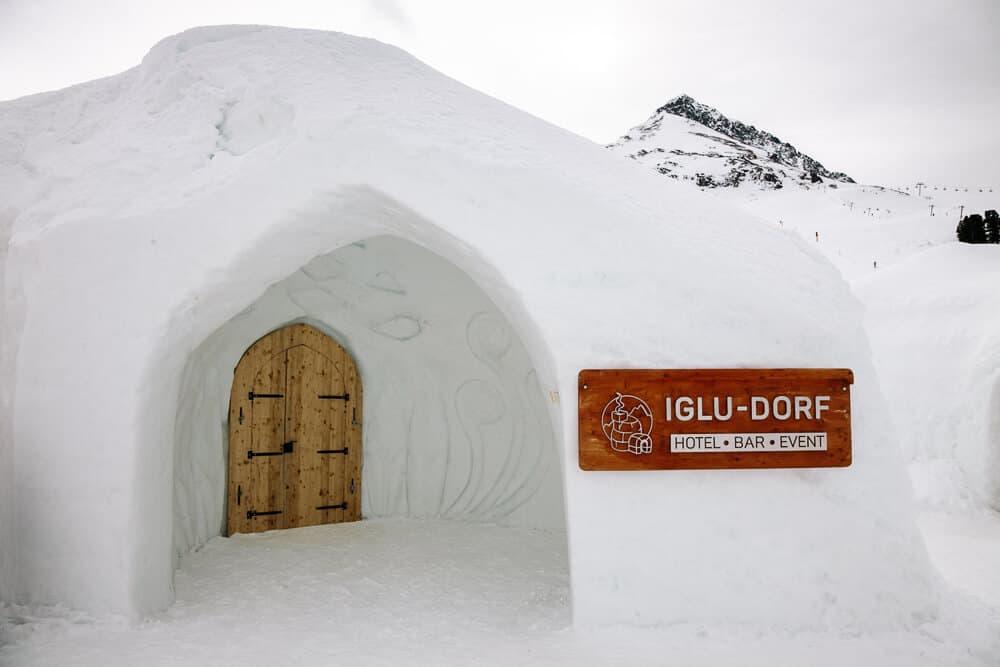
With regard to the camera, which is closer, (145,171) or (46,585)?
(46,585)

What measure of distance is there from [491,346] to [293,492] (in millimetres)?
2681

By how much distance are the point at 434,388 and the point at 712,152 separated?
56525 millimetres

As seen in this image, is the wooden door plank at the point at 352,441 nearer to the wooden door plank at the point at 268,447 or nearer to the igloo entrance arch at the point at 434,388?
the igloo entrance arch at the point at 434,388

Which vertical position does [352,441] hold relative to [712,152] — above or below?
below

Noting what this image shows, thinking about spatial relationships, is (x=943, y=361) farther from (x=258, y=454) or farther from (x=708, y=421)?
(x=258, y=454)

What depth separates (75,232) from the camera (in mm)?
4355

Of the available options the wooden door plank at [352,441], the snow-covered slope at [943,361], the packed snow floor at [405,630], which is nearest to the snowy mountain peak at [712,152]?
the snow-covered slope at [943,361]

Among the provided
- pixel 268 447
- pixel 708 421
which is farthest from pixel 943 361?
pixel 268 447

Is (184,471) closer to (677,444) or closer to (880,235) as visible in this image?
(677,444)

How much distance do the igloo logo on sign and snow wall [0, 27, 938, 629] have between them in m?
0.19

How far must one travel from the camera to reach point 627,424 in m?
3.97

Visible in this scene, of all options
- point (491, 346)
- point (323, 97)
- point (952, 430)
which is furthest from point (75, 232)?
point (952, 430)

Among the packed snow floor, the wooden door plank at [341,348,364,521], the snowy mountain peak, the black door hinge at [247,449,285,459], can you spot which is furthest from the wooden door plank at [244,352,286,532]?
the snowy mountain peak

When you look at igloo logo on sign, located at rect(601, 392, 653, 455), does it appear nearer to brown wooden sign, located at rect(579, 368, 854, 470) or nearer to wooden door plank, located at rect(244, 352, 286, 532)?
brown wooden sign, located at rect(579, 368, 854, 470)
